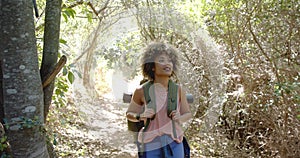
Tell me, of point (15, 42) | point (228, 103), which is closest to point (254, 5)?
point (228, 103)

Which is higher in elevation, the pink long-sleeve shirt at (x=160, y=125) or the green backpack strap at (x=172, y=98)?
the green backpack strap at (x=172, y=98)

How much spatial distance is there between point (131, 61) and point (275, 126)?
3.92 ft

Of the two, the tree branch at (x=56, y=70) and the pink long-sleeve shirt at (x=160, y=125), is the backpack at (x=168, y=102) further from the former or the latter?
the tree branch at (x=56, y=70)

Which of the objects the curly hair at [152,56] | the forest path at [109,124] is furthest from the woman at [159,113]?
the forest path at [109,124]

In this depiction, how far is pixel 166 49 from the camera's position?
143cm

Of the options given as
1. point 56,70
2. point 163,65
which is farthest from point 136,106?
point 56,70

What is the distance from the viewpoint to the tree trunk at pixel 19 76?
1.21 metres

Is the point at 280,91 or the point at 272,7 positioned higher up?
the point at 272,7

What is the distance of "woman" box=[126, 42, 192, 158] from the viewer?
1.29 m

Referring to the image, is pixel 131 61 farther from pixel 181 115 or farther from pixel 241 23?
pixel 241 23

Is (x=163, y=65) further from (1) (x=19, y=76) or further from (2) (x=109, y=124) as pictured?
(2) (x=109, y=124)

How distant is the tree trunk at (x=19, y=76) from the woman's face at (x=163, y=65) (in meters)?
0.51

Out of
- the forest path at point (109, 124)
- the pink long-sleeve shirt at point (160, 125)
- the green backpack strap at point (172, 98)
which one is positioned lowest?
the forest path at point (109, 124)

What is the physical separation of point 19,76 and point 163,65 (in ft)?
1.95
